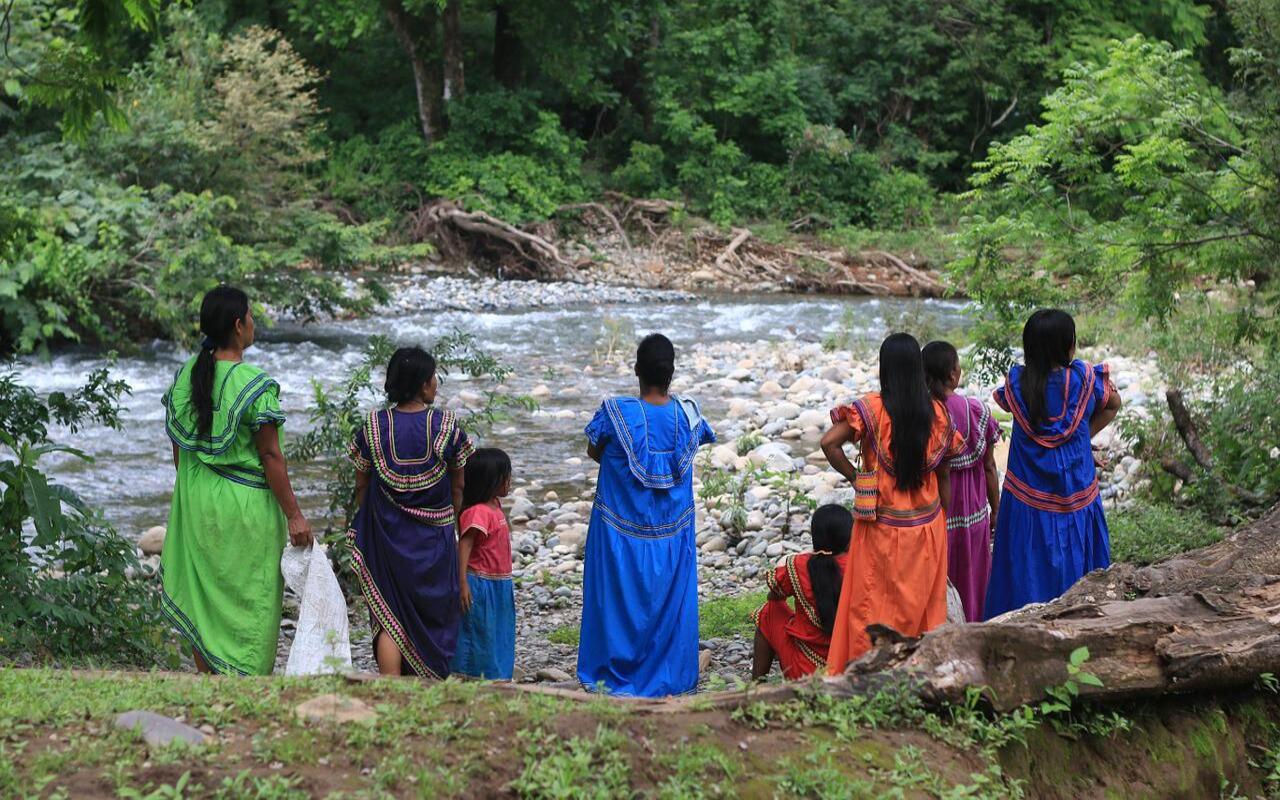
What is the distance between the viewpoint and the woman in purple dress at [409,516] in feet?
14.8

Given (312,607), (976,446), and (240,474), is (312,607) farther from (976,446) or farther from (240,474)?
(976,446)

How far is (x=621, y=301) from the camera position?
19500 millimetres

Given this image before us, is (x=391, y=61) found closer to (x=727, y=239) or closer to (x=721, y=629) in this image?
(x=727, y=239)

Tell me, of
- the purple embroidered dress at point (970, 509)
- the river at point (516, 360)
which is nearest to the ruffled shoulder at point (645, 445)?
the purple embroidered dress at point (970, 509)

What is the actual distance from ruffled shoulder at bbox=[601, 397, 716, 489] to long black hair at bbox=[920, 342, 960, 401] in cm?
97

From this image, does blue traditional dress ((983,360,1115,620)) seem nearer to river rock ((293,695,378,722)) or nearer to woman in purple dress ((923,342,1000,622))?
woman in purple dress ((923,342,1000,622))

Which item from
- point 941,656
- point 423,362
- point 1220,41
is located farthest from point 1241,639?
point 1220,41

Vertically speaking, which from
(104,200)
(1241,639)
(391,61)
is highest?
(391,61)

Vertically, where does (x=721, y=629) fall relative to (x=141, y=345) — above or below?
below

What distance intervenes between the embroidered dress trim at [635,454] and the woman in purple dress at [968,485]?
39.9 inches

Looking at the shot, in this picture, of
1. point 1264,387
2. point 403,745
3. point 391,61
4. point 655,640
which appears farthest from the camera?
point 391,61

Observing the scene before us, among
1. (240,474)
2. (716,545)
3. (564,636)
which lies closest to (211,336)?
(240,474)

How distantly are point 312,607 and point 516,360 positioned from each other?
1011cm

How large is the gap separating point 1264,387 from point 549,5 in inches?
723
